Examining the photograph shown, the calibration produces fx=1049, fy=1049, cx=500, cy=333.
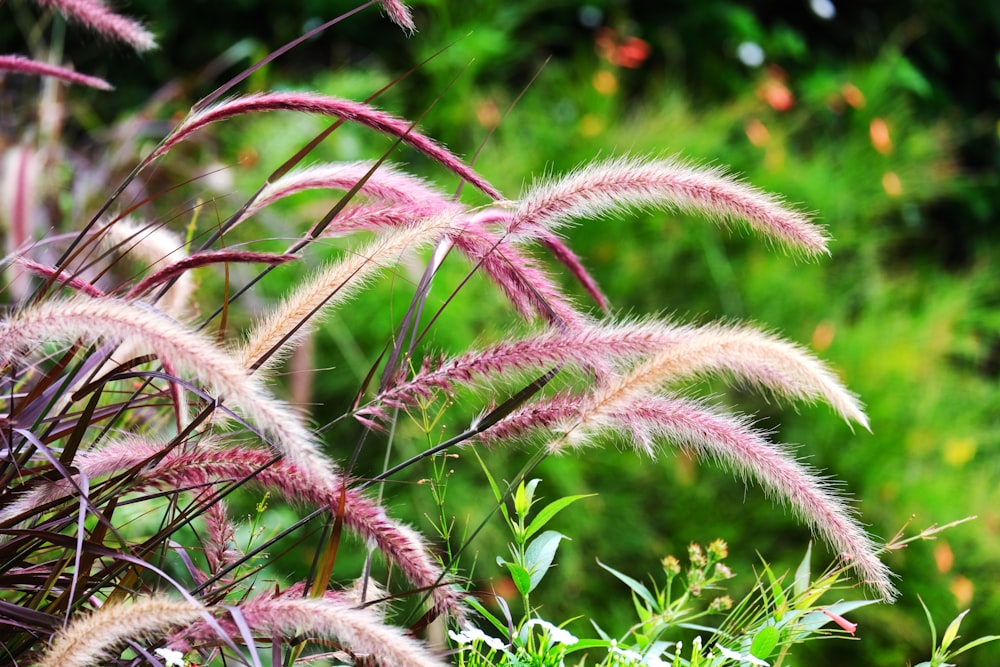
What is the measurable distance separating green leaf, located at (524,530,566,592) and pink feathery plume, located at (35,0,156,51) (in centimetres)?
79

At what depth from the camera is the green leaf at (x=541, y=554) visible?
97cm

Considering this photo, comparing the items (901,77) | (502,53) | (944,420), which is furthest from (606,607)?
(901,77)

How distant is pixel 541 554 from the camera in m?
0.98

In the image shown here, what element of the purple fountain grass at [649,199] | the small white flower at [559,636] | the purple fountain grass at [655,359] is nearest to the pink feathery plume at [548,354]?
the purple fountain grass at [655,359]

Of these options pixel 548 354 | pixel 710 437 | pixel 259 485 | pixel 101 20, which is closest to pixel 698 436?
pixel 710 437

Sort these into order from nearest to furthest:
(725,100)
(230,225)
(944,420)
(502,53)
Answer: (230,225) → (944,420) → (502,53) → (725,100)

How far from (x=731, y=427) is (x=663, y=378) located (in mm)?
93

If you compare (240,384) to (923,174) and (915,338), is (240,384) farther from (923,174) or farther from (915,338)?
(923,174)

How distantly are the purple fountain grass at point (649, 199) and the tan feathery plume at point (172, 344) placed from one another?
1.04ft

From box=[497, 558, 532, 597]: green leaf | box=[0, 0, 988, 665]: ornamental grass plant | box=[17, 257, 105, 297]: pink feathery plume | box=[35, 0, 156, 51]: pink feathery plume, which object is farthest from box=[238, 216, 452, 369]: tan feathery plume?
box=[35, 0, 156, 51]: pink feathery plume

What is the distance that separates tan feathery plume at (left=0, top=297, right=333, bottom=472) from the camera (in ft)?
2.11

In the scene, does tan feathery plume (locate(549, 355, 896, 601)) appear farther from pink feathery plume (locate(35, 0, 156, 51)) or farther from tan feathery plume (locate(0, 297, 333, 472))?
pink feathery plume (locate(35, 0, 156, 51))

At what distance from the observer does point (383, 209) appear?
1000 mm

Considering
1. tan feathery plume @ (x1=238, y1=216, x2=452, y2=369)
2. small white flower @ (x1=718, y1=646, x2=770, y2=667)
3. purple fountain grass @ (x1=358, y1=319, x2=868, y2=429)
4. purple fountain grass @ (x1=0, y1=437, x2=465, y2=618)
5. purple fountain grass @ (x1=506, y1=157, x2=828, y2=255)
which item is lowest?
small white flower @ (x1=718, y1=646, x2=770, y2=667)
